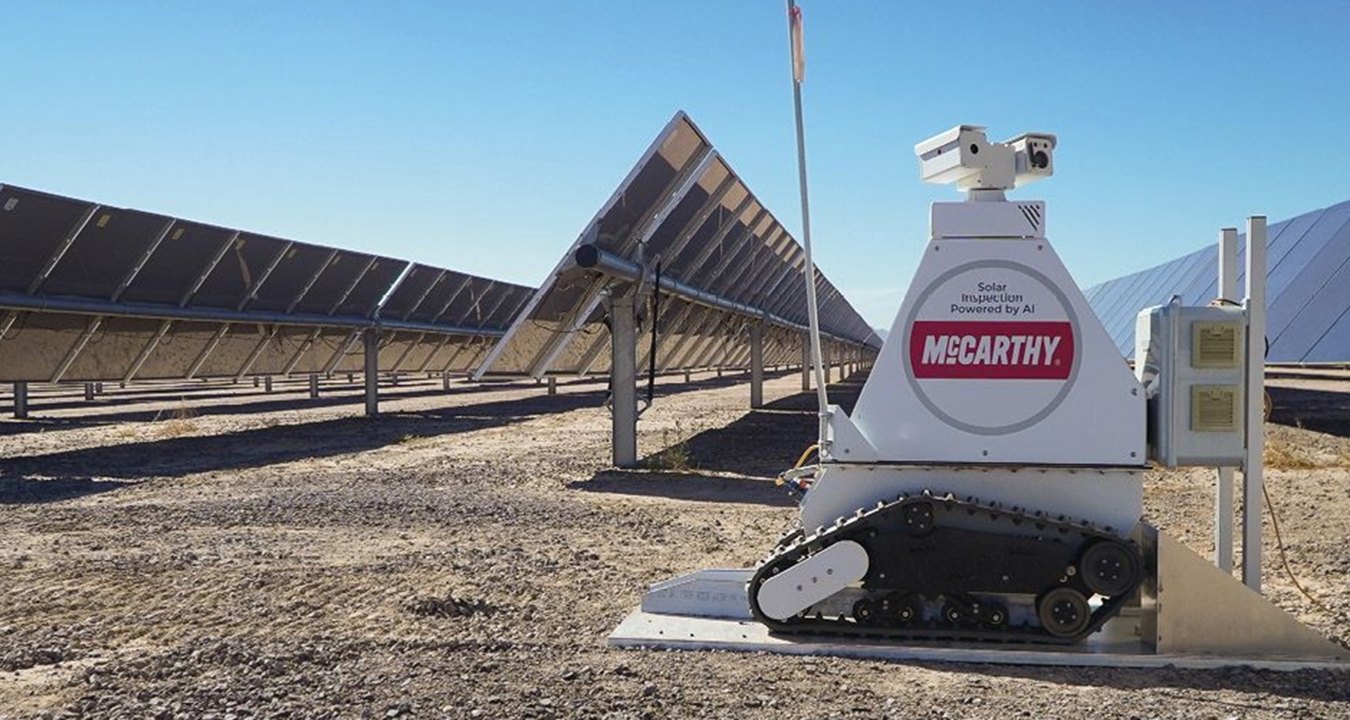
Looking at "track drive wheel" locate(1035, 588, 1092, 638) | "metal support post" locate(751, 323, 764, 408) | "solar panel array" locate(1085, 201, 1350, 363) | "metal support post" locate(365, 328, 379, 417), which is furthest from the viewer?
"solar panel array" locate(1085, 201, 1350, 363)

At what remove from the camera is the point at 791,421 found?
26.5 m

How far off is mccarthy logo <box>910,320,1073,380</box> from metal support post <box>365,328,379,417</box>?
24.9 meters

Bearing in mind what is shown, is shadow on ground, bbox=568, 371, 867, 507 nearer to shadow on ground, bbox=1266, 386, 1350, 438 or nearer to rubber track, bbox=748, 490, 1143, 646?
rubber track, bbox=748, 490, 1143, 646

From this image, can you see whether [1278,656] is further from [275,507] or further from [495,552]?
[275,507]

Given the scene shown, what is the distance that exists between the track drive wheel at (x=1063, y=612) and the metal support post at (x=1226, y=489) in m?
1.07

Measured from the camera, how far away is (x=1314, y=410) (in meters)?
27.2

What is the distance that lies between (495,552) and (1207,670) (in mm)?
5291

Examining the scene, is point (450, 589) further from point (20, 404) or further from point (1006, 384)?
point (20, 404)

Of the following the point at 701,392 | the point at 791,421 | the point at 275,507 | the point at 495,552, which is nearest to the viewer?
the point at 495,552

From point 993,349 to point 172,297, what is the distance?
57.9ft

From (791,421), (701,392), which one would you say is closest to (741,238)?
(791,421)

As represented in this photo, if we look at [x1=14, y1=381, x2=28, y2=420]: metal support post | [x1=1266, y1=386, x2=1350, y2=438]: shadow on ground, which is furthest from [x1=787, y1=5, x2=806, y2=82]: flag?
[x1=14, y1=381, x2=28, y2=420]: metal support post

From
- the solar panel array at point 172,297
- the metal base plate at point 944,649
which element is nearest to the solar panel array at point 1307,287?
the solar panel array at point 172,297

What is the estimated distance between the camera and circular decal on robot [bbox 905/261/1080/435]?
620cm
